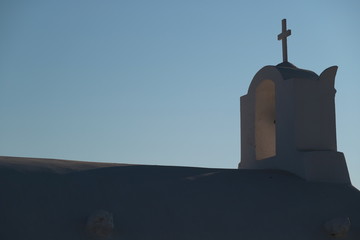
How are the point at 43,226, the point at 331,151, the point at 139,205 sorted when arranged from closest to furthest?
the point at 43,226 < the point at 139,205 < the point at 331,151

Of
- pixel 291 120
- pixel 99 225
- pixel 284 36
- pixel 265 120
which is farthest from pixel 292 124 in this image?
pixel 99 225

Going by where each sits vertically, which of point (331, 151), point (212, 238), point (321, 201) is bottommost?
point (212, 238)

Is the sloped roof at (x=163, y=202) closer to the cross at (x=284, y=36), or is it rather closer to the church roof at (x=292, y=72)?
the church roof at (x=292, y=72)

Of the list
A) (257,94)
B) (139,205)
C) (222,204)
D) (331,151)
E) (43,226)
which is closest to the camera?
(43,226)

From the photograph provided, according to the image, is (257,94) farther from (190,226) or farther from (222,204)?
(190,226)

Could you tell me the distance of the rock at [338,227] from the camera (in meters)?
8.38

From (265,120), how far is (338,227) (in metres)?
3.45

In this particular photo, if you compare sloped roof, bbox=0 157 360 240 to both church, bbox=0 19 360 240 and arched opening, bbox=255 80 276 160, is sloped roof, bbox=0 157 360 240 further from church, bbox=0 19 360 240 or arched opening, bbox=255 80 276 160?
arched opening, bbox=255 80 276 160

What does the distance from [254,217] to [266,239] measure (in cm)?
37

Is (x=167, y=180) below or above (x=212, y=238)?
above

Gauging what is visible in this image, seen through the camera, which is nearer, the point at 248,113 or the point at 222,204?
the point at 222,204

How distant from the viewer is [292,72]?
10.8 metres

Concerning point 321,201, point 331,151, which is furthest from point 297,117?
point 321,201

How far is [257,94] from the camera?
11312 millimetres
